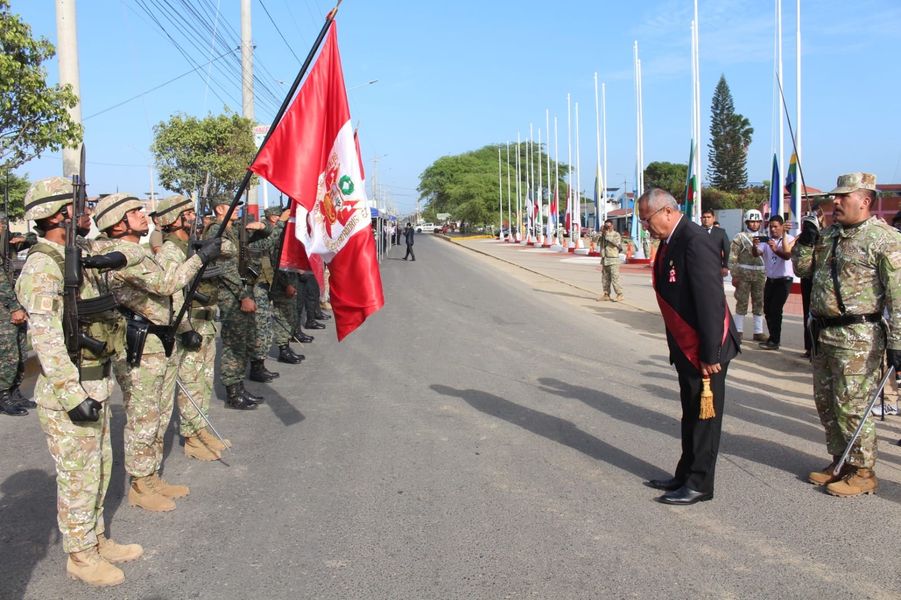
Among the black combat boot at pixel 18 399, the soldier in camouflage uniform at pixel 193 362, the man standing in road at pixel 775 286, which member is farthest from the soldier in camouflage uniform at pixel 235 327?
the man standing in road at pixel 775 286

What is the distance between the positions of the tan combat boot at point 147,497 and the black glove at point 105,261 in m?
1.54

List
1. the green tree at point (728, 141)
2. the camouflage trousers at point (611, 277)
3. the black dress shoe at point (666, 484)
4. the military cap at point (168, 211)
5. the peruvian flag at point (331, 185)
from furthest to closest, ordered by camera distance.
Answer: the green tree at point (728, 141) → the camouflage trousers at point (611, 277) → the military cap at point (168, 211) → the peruvian flag at point (331, 185) → the black dress shoe at point (666, 484)

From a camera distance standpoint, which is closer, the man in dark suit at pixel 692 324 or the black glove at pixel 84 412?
the black glove at pixel 84 412

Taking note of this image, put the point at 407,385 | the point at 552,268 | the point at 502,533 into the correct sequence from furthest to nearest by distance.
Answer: the point at 552,268 → the point at 407,385 → the point at 502,533

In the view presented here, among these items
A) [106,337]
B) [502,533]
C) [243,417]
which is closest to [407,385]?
[243,417]

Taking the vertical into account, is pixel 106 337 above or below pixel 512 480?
above

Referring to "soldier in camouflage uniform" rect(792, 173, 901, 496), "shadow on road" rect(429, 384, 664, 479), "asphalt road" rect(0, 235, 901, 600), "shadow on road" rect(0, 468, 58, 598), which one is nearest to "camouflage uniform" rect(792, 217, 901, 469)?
"soldier in camouflage uniform" rect(792, 173, 901, 496)

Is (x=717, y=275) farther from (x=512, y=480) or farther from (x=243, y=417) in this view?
(x=243, y=417)

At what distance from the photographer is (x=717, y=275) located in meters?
4.28

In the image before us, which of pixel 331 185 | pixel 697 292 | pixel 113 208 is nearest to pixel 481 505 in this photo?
pixel 697 292

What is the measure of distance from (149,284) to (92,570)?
152 centimetres

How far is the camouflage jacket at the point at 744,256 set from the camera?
1027cm

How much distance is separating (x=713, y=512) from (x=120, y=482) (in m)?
3.85

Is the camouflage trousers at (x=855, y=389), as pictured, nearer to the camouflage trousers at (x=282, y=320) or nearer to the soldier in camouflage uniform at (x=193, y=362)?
the soldier in camouflage uniform at (x=193, y=362)
